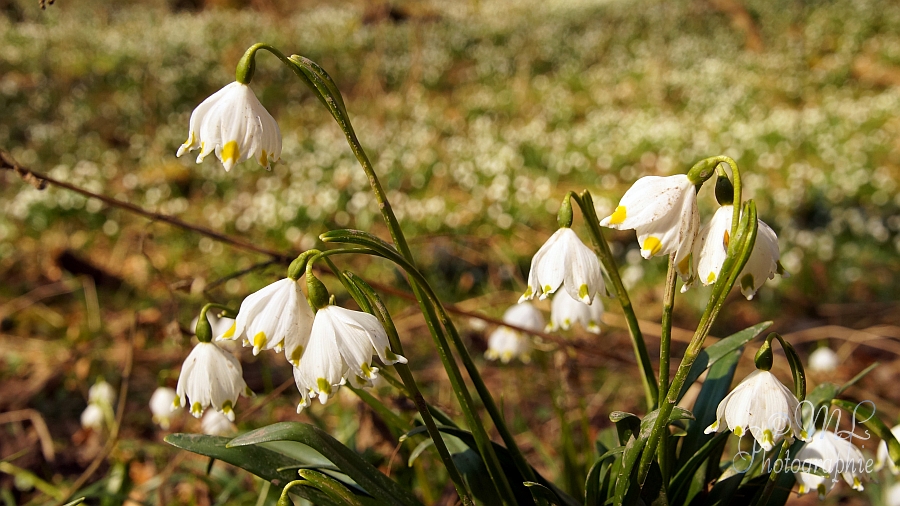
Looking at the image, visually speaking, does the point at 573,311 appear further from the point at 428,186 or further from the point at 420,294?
the point at 428,186

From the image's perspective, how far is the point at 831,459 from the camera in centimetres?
94

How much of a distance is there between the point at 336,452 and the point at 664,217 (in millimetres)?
501

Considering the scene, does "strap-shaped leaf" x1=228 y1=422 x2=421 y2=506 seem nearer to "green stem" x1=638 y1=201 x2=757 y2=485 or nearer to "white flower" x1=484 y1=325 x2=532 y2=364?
"green stem" x1=638 y1=201 x2=757 y2=485

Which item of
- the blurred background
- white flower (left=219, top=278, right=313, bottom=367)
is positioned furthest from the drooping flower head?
white flower (left=219, top=278, right=313, bottom=367)

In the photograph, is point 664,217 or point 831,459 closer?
point 664,217

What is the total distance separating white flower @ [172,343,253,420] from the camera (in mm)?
914

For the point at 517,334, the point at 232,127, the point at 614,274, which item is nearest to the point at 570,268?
the point at 614,274

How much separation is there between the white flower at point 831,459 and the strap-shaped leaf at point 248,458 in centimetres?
67

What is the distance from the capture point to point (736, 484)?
0.98 metres

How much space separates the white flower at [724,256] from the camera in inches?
28.8

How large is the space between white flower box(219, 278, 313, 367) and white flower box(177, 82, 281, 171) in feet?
0.53

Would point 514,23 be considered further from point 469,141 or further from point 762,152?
point 762,152

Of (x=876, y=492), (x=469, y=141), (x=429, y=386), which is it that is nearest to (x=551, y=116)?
(x=469, y=141)

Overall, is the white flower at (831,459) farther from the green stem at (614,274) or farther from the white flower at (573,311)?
the white flower at (573,311)
